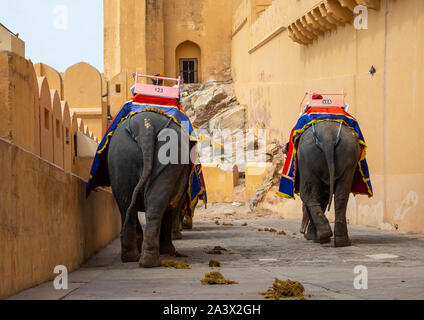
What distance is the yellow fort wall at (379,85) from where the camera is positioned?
1323 cm

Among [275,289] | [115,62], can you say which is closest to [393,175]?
[275,289]

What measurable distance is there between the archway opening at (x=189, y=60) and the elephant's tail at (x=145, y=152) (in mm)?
32824

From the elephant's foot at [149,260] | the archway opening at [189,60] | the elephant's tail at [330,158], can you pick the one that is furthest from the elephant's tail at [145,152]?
the archway opening at [189,60]

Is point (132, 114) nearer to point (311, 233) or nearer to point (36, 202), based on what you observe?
point (36, 202)

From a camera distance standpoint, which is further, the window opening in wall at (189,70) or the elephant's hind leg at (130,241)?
the window opening in wall at (189,70)

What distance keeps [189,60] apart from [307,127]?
30630 millimetres

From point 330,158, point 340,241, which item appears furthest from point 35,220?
point 330,158

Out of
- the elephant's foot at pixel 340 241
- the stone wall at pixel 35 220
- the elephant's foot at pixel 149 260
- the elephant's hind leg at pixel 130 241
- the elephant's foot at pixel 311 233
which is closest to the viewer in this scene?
the stone wall at pixel 35 220

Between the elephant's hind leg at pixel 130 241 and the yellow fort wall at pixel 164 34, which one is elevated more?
the yellow fort wall at pixel 164 34

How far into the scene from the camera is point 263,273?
20.1 ft

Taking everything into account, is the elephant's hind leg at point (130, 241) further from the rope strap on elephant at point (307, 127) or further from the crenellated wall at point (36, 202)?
the rope strap on elephant at point (307, 127)

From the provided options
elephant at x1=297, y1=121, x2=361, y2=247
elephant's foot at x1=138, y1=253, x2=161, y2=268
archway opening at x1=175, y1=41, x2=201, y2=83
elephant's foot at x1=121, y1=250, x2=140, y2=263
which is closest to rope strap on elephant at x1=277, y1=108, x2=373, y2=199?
elephant at x1=297, y1=121, x2=361, y2=247

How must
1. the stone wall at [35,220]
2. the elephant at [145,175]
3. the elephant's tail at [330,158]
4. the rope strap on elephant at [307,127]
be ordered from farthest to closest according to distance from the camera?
the rope strap on elephant at [307,127] < the elephant's tail at [330,158] < the elephant at [145,175] < the stone wall at [35,220]

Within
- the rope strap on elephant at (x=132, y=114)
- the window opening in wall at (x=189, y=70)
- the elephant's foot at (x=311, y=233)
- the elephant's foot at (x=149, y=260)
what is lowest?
the elephant's foot at (x=311, y=233)
